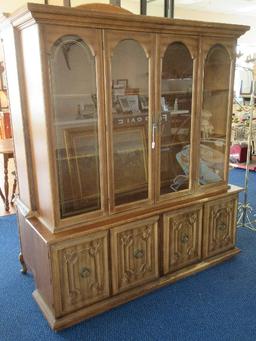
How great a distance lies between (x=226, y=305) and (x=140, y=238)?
0.72m

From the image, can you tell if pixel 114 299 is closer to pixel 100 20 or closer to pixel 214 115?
pixel 214 115

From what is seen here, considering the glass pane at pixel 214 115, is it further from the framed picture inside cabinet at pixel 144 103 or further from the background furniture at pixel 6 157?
the background furniture at pixel 6 157

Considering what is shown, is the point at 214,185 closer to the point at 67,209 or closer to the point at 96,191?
the point at 96,191

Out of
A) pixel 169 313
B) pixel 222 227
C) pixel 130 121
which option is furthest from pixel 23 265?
pixel 222 227

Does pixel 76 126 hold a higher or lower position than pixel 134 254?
higher

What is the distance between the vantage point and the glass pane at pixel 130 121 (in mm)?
1990

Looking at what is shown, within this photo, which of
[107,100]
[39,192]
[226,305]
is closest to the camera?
[107,100]

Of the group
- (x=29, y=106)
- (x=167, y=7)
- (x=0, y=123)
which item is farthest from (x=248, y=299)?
(x=0, y=123)

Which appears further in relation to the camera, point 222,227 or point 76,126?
point 222,227

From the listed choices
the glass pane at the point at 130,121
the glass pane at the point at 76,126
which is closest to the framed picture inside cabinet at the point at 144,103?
the glass pane at the point at 130,121

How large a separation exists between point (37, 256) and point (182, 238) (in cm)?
105

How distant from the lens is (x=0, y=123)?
682 cm

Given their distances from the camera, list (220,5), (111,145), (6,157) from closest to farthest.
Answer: (111,145) → (6,157) → (220,5)

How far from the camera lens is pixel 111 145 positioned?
1924mm
